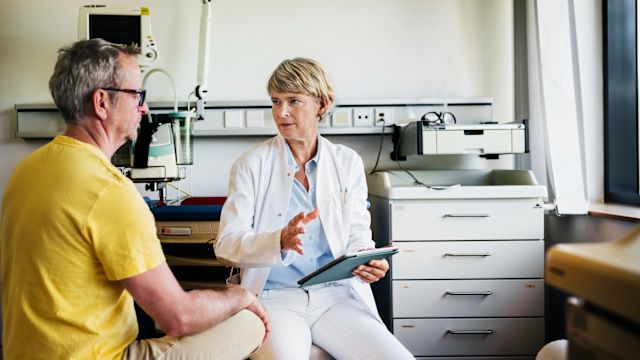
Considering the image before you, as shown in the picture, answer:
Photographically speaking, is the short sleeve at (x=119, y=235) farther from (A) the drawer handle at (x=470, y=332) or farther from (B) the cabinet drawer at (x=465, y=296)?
(A) the drawer handle at (x=470, y=332)

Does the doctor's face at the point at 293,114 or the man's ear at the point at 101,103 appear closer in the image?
the man's ear at the point at 101,103

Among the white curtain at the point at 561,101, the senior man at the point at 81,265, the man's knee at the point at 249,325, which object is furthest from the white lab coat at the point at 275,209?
the white curtain at the point at 561,101

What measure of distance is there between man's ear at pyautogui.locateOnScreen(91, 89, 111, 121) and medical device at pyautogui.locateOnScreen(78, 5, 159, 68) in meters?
1.36

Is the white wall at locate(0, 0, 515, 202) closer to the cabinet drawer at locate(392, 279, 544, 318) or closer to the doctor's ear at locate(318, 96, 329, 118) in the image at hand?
the cabinet drawer at locate(392, 279, 544, 318)

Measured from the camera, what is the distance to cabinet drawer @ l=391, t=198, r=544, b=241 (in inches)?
81.4

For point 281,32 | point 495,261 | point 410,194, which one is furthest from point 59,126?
point 495,261

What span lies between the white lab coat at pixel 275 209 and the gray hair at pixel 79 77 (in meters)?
0.56

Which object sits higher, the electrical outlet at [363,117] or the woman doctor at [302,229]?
the electrical outlet at [363,117]

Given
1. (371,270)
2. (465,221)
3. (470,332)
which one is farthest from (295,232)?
(470,332)

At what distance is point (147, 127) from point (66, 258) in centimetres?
126

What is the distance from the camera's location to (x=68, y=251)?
93 cm

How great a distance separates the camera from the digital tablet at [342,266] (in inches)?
51.0

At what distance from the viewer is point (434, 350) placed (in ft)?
6.81

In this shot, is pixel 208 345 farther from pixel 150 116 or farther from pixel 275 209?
pixel 150 116
